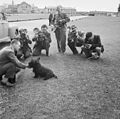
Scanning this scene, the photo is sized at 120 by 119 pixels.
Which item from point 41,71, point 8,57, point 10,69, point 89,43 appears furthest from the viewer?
point 89,43

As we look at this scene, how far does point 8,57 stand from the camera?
14.9ft

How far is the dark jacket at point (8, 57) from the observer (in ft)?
14.7

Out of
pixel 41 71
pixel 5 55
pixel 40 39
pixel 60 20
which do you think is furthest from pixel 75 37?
pixel 5 55

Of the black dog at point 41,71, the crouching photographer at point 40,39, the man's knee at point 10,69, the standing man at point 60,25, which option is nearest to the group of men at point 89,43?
the standing man at point 60,25

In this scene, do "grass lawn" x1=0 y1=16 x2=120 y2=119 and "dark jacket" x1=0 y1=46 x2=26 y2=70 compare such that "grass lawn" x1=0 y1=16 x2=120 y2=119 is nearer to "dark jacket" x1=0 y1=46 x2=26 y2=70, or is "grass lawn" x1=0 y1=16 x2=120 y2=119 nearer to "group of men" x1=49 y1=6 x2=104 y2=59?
"dark jacket" x1=0 y1=46 x2=26 y2=70

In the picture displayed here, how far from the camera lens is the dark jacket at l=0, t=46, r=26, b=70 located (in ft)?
14.7

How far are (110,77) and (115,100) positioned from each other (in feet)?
4.85

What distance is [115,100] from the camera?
4156mm

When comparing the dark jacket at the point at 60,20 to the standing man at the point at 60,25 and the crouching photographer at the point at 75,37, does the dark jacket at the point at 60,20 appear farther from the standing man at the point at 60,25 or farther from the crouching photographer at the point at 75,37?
the crouching photographer at the point at 75,37

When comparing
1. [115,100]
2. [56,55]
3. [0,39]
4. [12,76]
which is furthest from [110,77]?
[0,39]

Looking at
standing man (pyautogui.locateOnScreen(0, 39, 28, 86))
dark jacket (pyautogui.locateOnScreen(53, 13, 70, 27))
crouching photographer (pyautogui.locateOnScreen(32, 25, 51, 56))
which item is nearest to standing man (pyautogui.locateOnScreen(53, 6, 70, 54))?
dark jacket (pyautogui.locateOnScreen(53, 13, 70, 27))

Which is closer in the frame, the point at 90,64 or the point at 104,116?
the point at 104,116

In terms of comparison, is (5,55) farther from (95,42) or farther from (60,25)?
(60,25)

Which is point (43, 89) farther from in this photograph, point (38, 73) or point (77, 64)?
point (77, 64)
